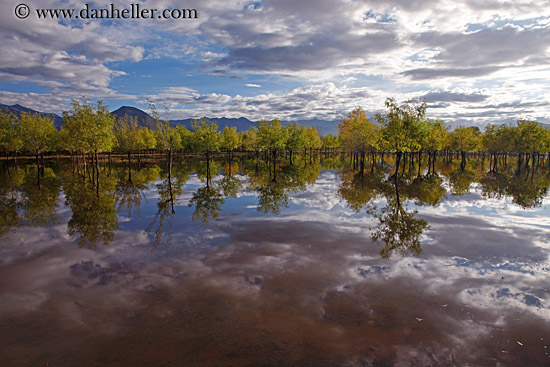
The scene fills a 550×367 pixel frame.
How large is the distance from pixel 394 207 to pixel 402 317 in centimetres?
1633

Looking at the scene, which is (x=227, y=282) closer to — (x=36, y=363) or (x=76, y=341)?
(x=76, y=341)

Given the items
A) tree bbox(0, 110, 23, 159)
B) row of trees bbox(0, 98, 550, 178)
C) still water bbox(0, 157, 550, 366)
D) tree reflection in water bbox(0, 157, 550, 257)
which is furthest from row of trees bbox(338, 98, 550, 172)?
tree bbox(0, 110, 23, 159)

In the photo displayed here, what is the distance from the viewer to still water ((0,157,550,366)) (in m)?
7.62

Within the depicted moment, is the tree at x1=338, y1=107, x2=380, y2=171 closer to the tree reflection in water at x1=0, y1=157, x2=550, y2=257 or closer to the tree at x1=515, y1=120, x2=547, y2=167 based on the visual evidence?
the tree reflection in water at x1=0, y1=157, x2=550, y2=257

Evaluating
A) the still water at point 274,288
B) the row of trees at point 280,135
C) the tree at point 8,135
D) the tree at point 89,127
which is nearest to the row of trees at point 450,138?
the row of trees at point 280,135

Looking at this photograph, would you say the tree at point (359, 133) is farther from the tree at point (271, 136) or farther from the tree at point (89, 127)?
the tree at point (89, 127)

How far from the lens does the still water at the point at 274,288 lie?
25.0ft

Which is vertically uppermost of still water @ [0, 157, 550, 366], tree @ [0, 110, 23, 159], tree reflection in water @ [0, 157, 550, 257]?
tree @ [0, 110, 23, 159]

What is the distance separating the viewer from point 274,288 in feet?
35.5

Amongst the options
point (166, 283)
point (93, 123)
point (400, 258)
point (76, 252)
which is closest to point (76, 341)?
point (166, 283)

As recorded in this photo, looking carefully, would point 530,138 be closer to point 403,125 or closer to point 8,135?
point 403,125

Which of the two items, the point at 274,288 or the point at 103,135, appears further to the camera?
the point at 103,135

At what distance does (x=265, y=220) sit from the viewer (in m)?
20.3

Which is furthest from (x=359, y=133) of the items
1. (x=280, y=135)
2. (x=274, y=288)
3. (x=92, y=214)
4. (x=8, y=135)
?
(x=8, y=135)
